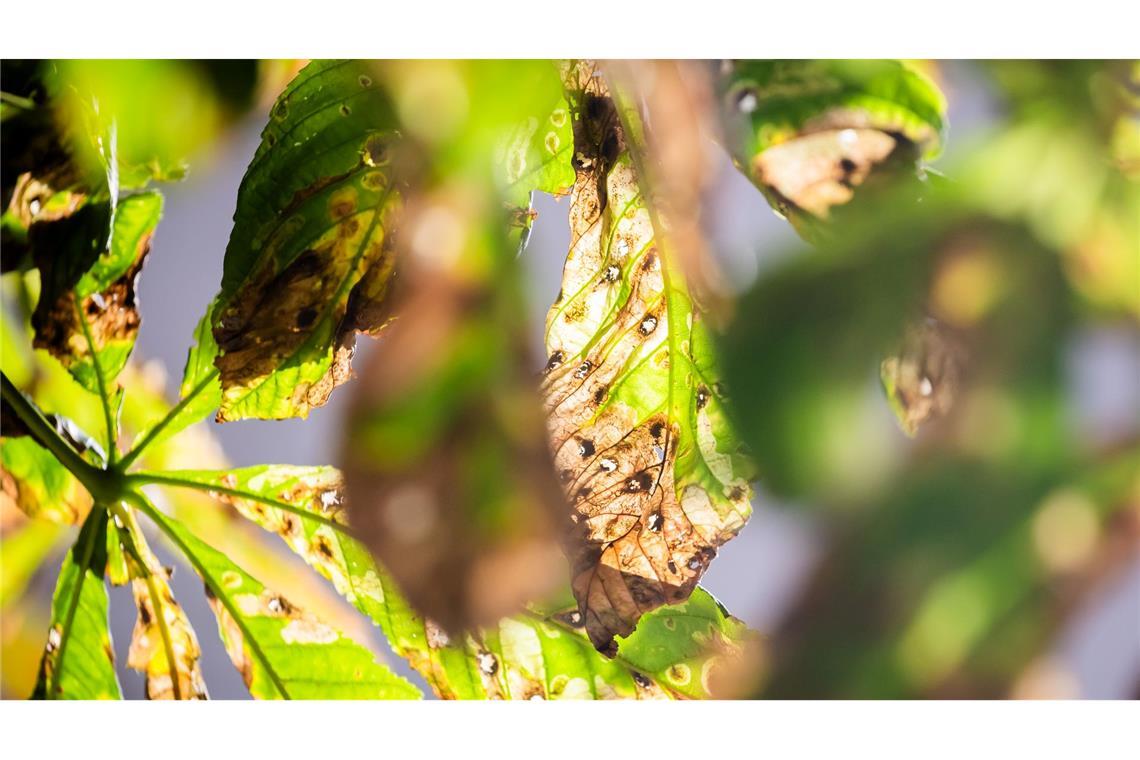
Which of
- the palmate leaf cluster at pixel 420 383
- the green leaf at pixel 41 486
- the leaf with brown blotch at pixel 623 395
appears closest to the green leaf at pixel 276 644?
the palmate leaf cluster at pixel 420 383

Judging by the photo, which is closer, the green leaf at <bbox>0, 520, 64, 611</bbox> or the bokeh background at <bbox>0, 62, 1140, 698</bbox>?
the bokeh background at <bbox>0, 62, 1140, 698</bbox>

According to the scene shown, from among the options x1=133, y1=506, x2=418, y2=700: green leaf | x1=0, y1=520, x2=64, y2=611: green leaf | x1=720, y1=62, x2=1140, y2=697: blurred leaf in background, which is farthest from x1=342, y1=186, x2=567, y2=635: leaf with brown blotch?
x1=0, y1=520, x2=64, y2=611: green leaf

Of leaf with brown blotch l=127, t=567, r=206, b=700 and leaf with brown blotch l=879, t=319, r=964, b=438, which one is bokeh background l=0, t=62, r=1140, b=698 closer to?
leaf with brown blotch l=879, t=319, r=964, b=438

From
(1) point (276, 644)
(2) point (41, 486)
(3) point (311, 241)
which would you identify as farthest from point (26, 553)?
(3) point (311, 241)

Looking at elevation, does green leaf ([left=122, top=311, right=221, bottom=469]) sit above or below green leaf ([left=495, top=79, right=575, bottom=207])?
below

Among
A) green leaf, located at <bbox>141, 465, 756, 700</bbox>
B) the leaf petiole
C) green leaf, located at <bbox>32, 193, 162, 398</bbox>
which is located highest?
green leaf, located at <bbox>32, 193, 162, 398</bbox>

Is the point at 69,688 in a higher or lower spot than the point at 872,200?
lower

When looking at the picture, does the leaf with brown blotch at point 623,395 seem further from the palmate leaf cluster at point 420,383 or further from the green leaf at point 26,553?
the green leaf at point 26,553
